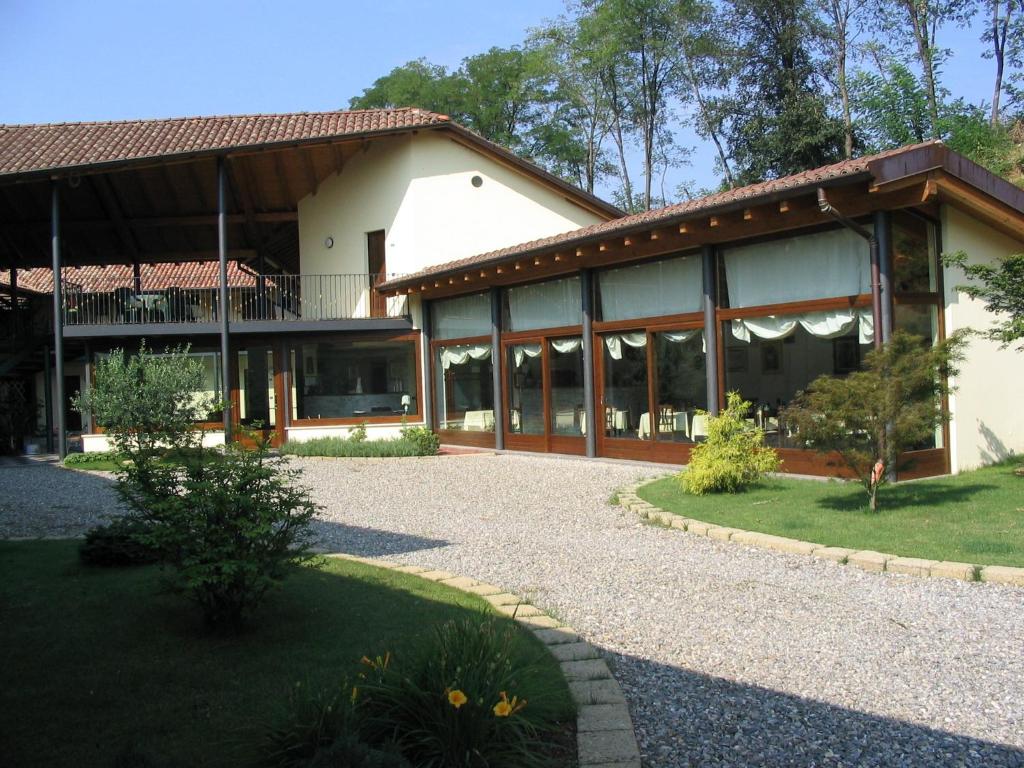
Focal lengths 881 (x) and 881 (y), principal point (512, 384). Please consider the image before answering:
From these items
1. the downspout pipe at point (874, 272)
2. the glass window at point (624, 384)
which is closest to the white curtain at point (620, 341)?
the glass window at point (624, 384)

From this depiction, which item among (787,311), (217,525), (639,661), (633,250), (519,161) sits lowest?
(639,661)

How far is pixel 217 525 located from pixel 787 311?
8.63 metres

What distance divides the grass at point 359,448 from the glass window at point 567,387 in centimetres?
307

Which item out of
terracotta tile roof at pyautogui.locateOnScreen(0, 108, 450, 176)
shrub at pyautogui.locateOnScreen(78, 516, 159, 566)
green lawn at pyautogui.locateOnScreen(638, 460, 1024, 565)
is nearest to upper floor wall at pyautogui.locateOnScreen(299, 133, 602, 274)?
terracotta tile roof at pyautogui.locateOnScreen(0, 108, 450, 176)

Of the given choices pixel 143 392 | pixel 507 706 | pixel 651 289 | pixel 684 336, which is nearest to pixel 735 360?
pixel 684 336

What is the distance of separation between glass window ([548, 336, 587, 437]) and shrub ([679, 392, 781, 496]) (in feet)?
15.6

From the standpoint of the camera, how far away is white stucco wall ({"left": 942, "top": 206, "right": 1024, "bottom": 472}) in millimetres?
10812

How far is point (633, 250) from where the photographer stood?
13516 millimetres

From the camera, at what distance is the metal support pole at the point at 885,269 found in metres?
10.3

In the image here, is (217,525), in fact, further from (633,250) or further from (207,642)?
(633,250)

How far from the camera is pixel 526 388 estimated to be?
1638 centimetres

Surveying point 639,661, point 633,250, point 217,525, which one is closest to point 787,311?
point 633,250

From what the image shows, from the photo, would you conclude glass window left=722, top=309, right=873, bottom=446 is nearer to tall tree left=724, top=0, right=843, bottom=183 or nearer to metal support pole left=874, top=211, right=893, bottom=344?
metal support pole left=874, top=211, right=893, bottom=344

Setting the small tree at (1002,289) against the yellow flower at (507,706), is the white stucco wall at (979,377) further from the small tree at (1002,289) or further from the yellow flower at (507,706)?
the yellow flower at (507,706)
